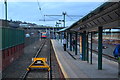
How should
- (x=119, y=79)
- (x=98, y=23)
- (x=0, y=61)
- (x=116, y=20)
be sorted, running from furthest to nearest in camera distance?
(x=0, y=61)
(x=98, y=23)
(x=119, y=79)
(x=116, y=20)

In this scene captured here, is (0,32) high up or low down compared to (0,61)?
up

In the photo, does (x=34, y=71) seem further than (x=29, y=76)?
Yes

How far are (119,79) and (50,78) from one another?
12.8 feet

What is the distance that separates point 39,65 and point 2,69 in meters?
2.28

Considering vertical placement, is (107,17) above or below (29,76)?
above

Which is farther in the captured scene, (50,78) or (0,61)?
(0,61)

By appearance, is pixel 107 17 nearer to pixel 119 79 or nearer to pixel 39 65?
pixel 119 79

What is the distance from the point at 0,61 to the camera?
48.1 feet

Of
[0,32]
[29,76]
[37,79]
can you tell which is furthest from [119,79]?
[0,32]

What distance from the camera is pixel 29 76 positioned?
1355cm

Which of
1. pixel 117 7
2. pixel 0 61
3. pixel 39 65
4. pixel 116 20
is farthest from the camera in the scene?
pixel 39 65

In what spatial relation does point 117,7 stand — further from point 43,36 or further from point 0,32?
point 43,36

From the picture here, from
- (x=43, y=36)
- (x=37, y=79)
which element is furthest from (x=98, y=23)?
(x=43, y=36)

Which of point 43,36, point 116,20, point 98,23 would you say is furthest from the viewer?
point 43,36
